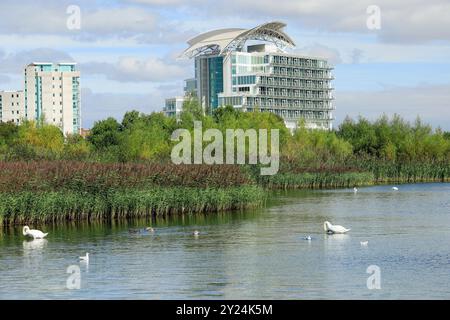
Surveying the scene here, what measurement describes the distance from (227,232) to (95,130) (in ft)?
198

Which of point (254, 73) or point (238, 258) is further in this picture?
point (254, 73)

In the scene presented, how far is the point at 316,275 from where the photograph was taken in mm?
24000

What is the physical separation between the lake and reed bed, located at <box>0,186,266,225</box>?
1073mm

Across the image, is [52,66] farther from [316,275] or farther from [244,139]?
[316,275]

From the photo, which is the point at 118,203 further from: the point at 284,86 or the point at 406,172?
the point at 284,86

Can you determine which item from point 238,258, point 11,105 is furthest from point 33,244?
point 11,105

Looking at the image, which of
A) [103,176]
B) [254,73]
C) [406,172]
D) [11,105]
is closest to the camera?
[103,176]

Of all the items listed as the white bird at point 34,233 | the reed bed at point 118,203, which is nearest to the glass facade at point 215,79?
the reed bed at point 118,203

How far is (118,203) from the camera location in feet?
128

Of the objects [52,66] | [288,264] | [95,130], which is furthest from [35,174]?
[52,66]

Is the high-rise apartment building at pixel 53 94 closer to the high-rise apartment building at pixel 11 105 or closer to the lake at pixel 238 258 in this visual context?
the high-rise apartment building at pixel 11 105

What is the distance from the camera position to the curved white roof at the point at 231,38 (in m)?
137

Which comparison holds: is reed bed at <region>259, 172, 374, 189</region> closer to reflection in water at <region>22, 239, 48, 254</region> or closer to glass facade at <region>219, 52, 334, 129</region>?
reflection in water at <region>22, 239, 48, 254</region>

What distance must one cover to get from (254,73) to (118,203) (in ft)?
327
